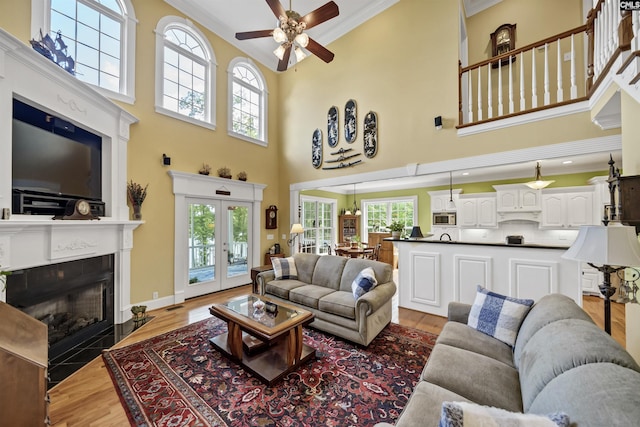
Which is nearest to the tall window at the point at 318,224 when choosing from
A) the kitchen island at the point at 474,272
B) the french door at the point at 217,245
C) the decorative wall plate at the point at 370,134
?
the french door at the point at 217,245

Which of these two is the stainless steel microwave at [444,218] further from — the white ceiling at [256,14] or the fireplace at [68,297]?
the fireplace at [68,297]

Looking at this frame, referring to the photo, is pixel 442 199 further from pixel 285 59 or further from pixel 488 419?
pixel 488 419

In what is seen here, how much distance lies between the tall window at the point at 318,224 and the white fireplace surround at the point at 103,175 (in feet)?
13.3

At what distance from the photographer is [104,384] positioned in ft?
7.16

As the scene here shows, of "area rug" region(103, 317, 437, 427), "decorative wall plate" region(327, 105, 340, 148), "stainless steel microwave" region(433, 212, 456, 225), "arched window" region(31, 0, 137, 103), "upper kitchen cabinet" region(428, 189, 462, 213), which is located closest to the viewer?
"area rug" region(103, 317, 437, 427)

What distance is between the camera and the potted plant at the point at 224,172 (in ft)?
16.3

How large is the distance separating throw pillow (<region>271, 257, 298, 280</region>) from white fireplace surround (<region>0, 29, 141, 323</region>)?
2.15m

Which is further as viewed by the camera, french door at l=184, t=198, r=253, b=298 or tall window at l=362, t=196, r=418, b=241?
tall window at l=362, t=196, r=418, b=241

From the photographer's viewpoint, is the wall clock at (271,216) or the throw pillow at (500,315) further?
the wall clock at (271,216)

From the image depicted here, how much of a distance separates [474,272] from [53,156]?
5.29 metres

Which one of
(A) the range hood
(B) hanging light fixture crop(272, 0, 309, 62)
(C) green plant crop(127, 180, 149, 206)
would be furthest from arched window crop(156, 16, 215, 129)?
(A) the range hood

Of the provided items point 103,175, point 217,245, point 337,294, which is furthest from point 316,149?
point 103,175

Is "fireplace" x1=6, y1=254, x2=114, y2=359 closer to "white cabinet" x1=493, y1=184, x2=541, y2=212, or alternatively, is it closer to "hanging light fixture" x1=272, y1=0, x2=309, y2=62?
"hanging light fixture" x1=272, y1=0, x2=309, y2=62

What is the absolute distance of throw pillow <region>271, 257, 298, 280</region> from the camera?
3.97 metres
